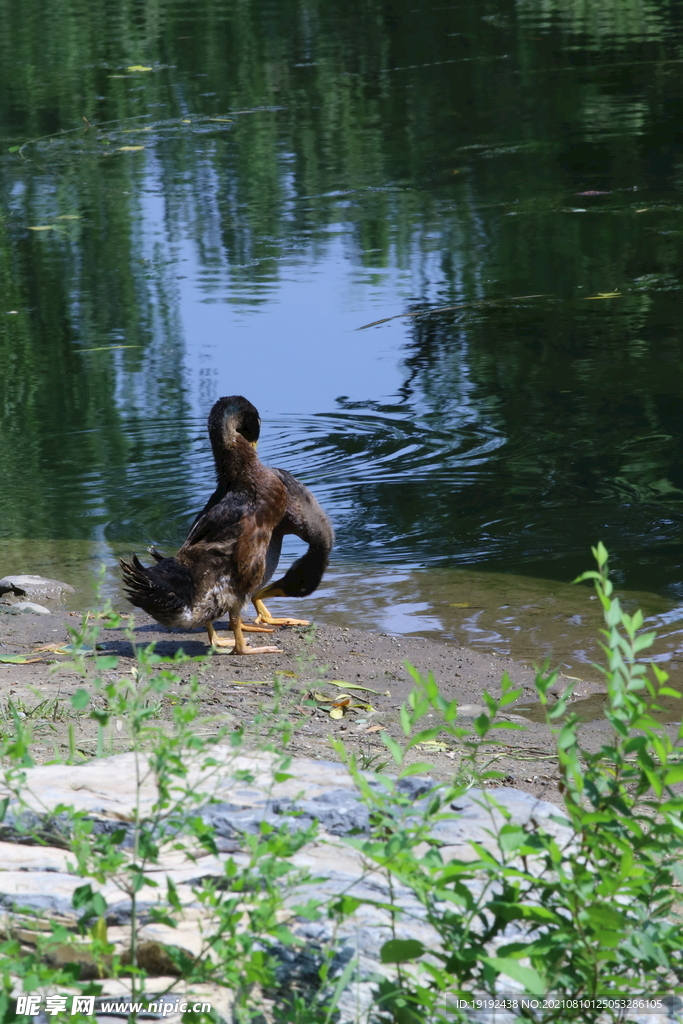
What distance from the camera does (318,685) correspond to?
139 inches

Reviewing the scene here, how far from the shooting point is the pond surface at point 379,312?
670cm

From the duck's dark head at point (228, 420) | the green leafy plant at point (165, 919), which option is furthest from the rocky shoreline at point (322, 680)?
the green leafy plant at point (165, 919)

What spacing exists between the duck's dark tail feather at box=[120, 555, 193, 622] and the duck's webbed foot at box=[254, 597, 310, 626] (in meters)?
0.76

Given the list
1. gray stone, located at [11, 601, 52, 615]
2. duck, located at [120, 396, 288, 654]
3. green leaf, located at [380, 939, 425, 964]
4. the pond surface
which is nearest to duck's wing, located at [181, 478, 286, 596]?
duck, located at [120, 396, 288, 654]

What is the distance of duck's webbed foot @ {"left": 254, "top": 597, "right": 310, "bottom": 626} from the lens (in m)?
5.73

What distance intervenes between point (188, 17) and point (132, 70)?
4.49 meters

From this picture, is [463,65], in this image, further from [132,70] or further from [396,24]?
[132,70]

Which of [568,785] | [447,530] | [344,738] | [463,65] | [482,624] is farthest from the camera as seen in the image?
[463,65]

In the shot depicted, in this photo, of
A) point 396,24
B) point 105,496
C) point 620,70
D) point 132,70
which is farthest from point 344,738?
point 396,24

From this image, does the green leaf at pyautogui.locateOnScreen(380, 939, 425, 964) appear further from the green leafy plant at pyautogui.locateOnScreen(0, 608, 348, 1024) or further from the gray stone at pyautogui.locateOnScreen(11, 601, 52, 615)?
the gray stone at pyautogui.locateOnScreen(11, 601, 52, 615)

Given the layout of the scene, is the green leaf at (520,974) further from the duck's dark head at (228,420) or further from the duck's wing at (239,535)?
the duck's dark head at (228,420)

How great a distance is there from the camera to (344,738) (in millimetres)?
4168

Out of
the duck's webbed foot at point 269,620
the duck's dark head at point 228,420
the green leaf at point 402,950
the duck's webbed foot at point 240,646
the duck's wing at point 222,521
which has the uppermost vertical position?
the duck's dark head at point 228,420

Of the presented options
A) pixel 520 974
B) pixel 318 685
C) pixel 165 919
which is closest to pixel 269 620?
pixel 318 685
